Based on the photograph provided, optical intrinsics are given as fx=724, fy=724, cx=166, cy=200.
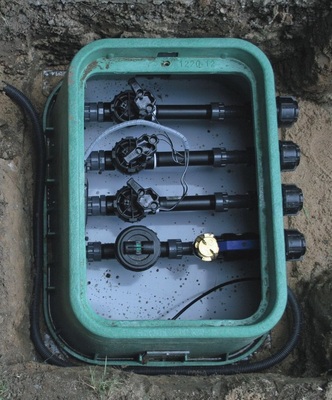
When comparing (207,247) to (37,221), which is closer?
(207,247)

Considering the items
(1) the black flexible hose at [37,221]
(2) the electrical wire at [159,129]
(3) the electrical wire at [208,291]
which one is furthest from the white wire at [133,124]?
(3) the electrical wire at [208,291]

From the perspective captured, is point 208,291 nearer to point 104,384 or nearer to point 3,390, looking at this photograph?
point 104,384

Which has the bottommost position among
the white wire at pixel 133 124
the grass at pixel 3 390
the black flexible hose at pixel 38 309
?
the grass at pixel 3 390

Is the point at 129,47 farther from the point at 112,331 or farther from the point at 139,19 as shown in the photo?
the point at 112,331

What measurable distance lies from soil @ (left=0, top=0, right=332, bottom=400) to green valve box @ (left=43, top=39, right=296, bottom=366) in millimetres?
90

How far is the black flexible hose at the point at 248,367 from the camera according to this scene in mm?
1896

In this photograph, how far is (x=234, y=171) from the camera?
1.95 m

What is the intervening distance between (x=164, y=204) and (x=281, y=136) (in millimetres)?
456

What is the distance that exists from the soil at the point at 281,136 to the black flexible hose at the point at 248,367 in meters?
0.04

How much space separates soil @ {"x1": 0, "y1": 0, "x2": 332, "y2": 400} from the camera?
5.53 ft

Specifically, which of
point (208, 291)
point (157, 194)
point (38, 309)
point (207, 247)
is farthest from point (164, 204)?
point (38, 309)

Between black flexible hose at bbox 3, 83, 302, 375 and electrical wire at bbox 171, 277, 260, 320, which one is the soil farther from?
electrical wire at bbox 171, 277, 260, 320

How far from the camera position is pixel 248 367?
1916 mm

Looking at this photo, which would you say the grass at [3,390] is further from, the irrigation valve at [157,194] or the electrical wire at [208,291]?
the electrical wire at [208,291]
